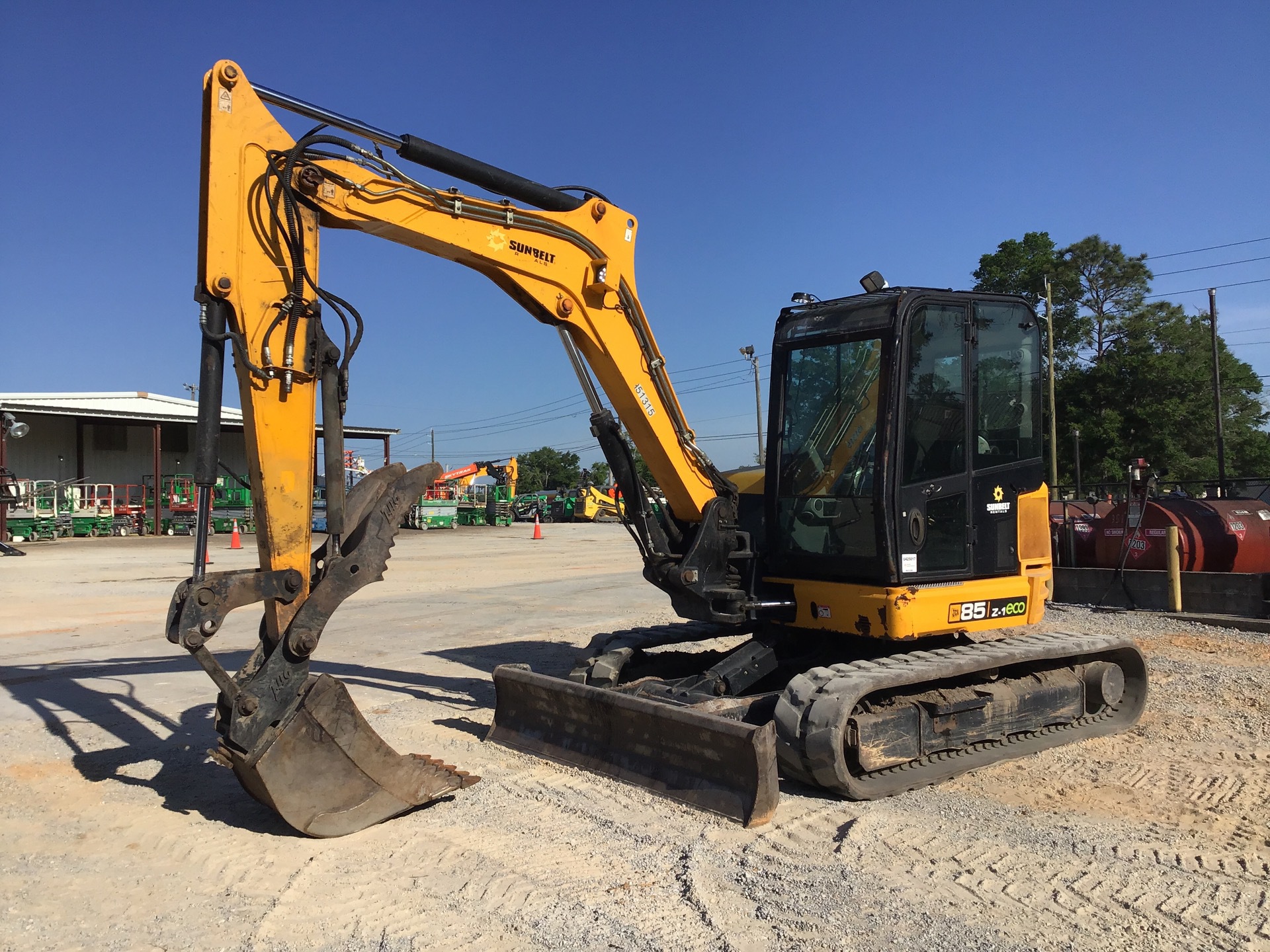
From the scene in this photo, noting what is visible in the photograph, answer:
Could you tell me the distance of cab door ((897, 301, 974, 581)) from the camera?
5.93 m

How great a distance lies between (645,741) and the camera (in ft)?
18.5

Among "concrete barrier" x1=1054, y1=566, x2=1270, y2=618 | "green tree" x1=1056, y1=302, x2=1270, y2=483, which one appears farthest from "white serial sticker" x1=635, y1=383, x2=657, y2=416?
"green tree" x1=1056, y1=302, x2=1270, y2=483

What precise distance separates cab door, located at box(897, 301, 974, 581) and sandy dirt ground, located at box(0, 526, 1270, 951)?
1.36m

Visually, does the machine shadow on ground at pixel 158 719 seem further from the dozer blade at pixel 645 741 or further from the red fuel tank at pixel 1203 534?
the red fuel tank at pixel 1203 534

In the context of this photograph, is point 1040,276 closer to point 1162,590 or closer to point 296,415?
point 1162,590

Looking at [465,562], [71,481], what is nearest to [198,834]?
[465,562]

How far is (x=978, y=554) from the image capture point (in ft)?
20.5

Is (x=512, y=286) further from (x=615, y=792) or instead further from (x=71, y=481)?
(x=71, y=481)

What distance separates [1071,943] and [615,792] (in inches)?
101

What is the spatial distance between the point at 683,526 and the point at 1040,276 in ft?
129

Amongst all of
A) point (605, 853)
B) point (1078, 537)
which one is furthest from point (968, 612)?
point (1078, 537)

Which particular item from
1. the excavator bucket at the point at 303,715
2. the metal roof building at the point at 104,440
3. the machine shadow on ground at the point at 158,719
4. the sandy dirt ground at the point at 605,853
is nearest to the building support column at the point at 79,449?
the metal roof building at the point at 104,440

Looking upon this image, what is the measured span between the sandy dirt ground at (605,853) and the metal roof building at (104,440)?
28195 mm

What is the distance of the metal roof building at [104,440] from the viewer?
36125 millimetres
